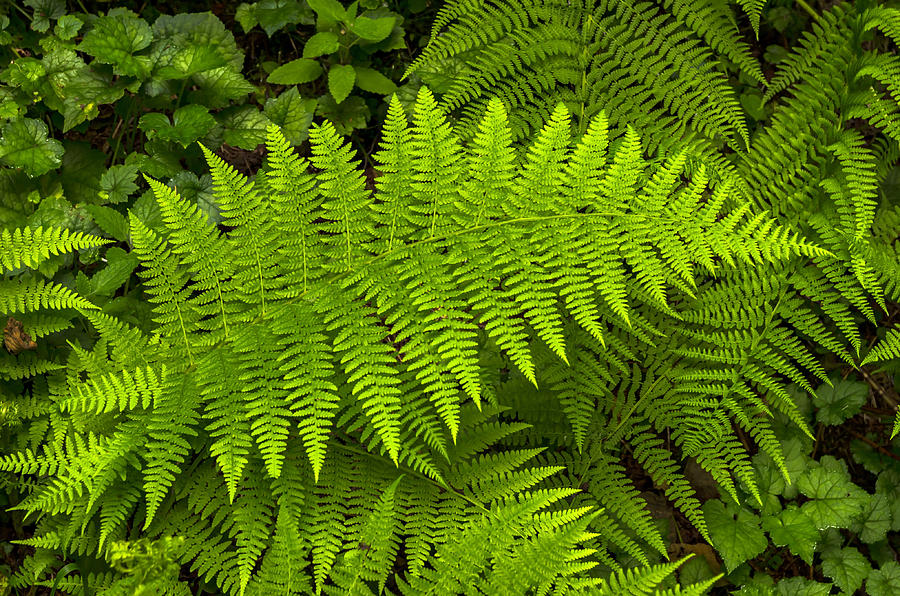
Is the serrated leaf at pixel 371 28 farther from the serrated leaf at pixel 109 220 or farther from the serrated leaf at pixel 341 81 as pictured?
the serrated leaf at pixel 109 220

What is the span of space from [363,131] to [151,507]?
8.84 feet

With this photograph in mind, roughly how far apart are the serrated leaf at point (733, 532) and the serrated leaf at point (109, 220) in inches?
129

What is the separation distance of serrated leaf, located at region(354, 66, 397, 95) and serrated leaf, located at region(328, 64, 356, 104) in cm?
9

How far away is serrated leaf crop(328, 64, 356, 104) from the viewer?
12.6ft

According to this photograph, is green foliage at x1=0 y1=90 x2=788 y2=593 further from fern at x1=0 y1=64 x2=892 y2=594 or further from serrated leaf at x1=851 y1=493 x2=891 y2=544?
serrated leaf at x1=851 y1=493 x2=891 y2=544

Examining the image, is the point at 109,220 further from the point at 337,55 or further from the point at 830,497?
the point at 830,497

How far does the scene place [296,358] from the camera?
8.11 ft

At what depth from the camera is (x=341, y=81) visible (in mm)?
3885

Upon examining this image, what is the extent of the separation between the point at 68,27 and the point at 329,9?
1.44 meters

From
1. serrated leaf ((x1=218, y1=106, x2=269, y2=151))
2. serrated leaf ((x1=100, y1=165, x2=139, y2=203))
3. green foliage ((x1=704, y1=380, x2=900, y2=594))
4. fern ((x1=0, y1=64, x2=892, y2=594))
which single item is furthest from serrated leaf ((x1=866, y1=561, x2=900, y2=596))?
serrated leaf ((x1=100, y1=165, x2=139, y2=203))

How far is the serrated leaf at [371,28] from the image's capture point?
12.3 ft

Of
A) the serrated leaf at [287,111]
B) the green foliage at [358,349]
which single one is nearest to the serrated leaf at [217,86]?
the serrated leaf at [287,111]

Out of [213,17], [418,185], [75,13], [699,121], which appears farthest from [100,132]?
[699,121]

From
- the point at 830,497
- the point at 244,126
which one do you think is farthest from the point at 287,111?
the point at 830,497
